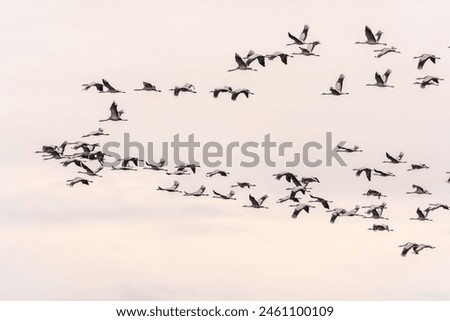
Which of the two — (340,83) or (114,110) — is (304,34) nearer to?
(340,83)

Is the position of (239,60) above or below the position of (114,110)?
above

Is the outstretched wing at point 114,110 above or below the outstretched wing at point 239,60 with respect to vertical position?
below

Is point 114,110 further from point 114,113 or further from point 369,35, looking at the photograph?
point 369,35

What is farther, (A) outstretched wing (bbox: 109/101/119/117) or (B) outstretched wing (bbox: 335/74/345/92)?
(B) outstretched wing (bbox: 335/74/345/92)

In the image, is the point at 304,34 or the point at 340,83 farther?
the point at 340,83

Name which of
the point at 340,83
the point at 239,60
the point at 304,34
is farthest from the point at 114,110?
the point at 340,83

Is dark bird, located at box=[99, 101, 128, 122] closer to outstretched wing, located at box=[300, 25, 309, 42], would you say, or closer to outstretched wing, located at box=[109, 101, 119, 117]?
outstretched wing, located at box=[109, 101, 119, 117]

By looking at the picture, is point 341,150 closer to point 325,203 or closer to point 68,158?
point 325,203

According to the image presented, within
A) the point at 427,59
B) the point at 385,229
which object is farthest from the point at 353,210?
the point at 427,59

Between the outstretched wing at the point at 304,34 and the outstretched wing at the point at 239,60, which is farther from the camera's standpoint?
the outstretched wing at the point at 304,34

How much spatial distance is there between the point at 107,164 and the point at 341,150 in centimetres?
1248

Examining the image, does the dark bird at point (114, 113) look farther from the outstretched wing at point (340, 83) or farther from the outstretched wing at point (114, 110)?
the outstretched wing at point (340, 83)

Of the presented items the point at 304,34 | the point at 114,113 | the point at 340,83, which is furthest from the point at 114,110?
the point at 340,83

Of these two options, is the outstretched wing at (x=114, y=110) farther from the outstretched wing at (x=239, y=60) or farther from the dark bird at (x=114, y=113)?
the outstretched wing at (x=239, y=60)
